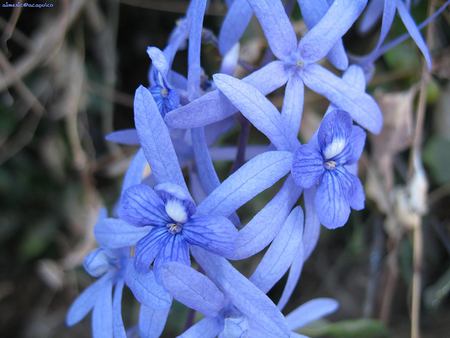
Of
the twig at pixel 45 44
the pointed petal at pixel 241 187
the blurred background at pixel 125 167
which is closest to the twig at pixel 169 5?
the blurred background at pixel 125 167

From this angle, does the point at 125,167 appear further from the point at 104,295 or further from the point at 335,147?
the point at 335,147

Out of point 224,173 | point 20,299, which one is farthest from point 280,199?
point 20,299

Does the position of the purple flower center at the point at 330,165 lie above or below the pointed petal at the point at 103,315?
above

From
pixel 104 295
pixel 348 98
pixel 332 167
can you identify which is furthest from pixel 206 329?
pixel 348 98

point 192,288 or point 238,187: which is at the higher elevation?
point 238,187

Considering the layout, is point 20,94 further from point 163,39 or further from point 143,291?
point 143,291

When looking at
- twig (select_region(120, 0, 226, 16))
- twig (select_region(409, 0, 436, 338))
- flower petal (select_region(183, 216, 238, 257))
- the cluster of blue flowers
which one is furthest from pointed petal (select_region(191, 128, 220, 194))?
twig (select_region(120, 0, 226, 16))

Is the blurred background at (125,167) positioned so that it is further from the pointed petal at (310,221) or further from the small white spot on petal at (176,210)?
the small white spot on petal at (176,210)
